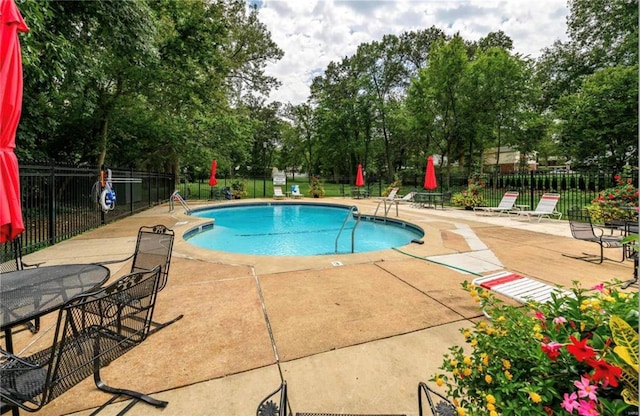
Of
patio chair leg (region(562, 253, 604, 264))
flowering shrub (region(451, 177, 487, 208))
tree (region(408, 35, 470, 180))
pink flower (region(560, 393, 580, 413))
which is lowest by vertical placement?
patio chair leg (region(562, 253, 604, 264))

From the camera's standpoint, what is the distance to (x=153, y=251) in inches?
118

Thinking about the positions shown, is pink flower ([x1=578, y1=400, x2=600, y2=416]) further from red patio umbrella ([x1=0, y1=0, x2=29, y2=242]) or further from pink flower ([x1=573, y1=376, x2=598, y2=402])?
red patio umbrella ([x1=0, y1=0, x2=29, y2=242])

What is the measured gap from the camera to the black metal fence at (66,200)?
573 centimetres

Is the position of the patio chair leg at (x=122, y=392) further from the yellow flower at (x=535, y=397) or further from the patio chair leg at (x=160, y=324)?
the yellow flower at (x=535, y=397)

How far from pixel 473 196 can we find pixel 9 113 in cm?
1392

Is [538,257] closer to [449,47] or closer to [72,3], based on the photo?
[72,3]

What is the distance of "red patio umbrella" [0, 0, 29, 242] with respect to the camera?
1.71 m

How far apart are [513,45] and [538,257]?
86.7 feet

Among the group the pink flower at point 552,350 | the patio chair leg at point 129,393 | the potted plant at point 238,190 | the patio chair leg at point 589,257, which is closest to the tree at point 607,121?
the patio chair leg at point 589,257

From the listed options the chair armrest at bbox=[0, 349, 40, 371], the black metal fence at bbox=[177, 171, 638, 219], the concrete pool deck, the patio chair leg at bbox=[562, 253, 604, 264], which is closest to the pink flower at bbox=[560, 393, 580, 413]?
the concrete pool deck

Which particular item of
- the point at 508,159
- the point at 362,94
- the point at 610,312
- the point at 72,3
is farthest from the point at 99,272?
the point at 508,159

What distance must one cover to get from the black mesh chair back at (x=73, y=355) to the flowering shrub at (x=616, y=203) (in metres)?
9.60

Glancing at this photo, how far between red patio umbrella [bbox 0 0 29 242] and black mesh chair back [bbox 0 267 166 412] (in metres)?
0.69

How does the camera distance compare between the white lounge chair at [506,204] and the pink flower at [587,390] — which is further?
the white lounge chair at [506,204]
